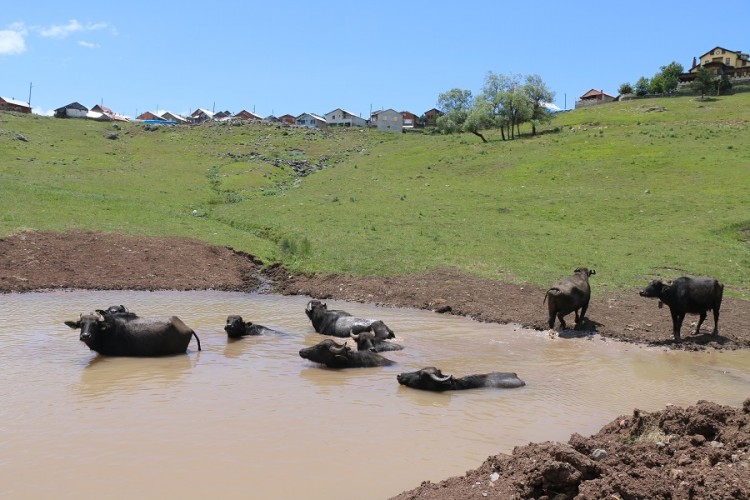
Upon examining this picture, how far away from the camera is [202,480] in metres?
7.93

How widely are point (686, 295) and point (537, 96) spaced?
7159cm

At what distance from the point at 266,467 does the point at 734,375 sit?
36.5 ft

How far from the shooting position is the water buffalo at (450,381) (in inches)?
484

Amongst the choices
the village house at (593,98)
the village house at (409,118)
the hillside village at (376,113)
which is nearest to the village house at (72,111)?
the hillside village at (376,113)

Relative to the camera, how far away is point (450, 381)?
12.4m

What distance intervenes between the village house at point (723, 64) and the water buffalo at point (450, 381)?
5422 inches

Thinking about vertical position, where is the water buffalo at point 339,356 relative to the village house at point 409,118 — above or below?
below

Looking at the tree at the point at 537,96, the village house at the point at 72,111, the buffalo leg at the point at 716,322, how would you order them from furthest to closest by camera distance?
the village house at the point at 72,111 → the tree at the point at 537,96 → the buffalo leg at the point at 716,322

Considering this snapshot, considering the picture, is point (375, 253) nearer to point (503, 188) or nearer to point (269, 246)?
point (269, 246)

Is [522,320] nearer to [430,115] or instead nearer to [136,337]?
[136,337]

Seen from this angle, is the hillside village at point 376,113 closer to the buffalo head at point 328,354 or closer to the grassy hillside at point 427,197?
the grassy hillside at point 427,197

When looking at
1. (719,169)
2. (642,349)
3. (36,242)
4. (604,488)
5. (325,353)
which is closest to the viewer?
(604,488)

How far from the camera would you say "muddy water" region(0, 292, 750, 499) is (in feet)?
26.7

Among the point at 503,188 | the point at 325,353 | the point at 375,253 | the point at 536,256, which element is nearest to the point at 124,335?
the point at 325,353
